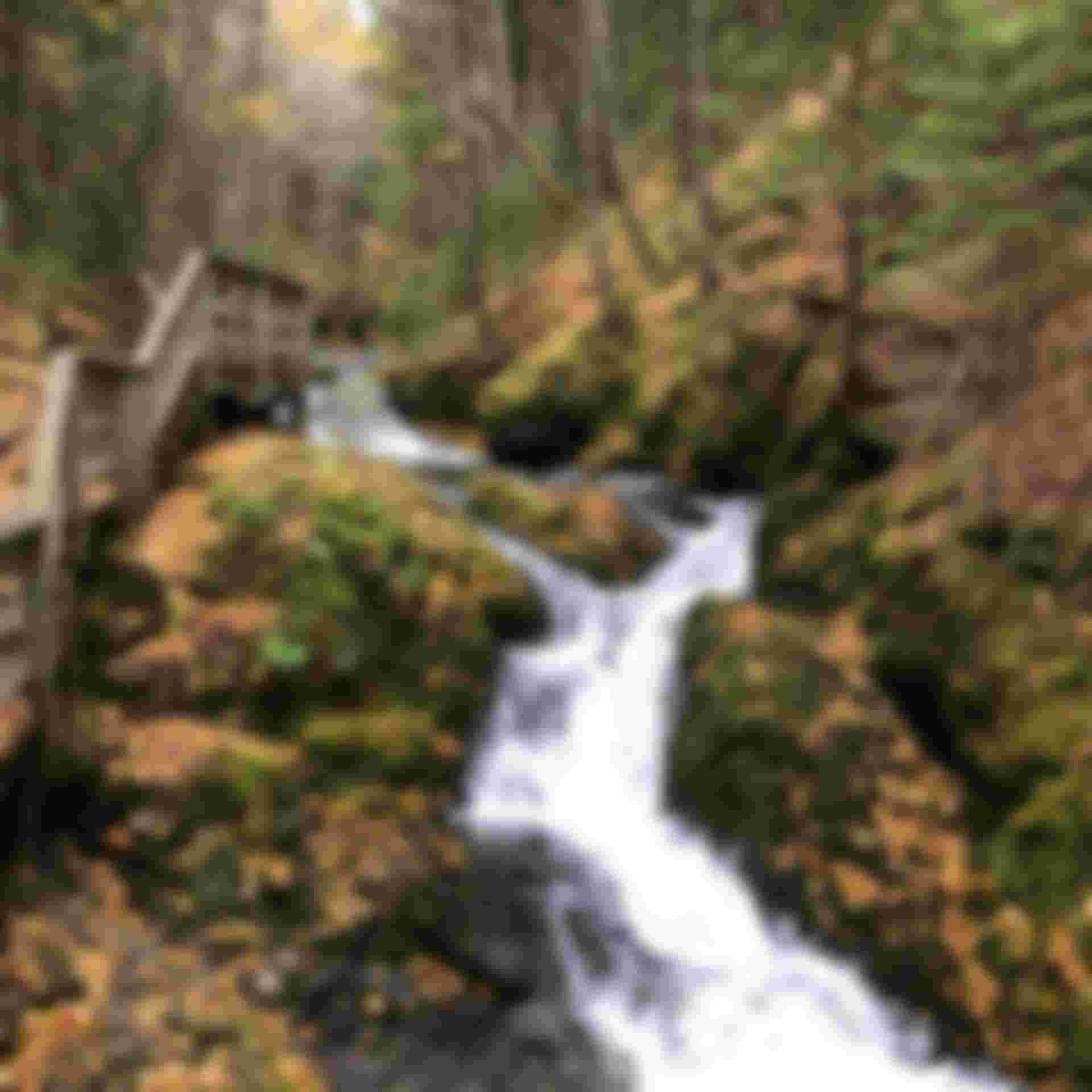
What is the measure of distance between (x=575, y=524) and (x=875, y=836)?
5196 mm

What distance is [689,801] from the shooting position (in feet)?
26.6

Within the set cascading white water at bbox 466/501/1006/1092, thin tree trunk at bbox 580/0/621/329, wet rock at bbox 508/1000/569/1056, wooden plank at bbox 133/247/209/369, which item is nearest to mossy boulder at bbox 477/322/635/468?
thin tree trunk at bbox 580/0/621/329

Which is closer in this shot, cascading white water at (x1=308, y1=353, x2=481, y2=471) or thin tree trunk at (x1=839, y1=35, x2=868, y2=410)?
thin tree trunk at (x1=839, y1=35, x2=868, y2=410)

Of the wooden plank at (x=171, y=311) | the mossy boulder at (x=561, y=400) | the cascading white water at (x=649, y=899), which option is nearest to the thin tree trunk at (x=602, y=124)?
the mossy boulder at (x=561, y=400)

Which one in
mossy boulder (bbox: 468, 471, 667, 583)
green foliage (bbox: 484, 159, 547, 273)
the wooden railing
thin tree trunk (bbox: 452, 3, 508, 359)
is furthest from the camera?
green foliage (bbox: 484, 159, 547, 273)

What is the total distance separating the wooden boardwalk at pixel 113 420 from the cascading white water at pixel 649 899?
3005mm

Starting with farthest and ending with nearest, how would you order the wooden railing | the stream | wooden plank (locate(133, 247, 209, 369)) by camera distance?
wooden plank (locate(133, 247, 209, 369)) → the wooden railing → the stream

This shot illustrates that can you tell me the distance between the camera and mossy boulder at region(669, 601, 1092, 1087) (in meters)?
6.11

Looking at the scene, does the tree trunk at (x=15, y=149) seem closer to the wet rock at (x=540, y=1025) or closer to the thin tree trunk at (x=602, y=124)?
the thin tree trunk at (x=602, y=124)

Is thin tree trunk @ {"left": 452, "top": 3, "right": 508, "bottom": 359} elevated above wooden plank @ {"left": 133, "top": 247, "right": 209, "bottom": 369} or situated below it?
above

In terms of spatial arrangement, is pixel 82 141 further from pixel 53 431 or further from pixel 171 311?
pixel 53 431

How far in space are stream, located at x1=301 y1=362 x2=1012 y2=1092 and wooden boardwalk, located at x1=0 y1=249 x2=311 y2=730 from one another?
288cm

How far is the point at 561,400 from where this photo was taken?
15805 millimetres

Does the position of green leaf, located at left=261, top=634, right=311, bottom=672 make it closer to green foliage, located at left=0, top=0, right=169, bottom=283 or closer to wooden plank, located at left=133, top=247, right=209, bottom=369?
wooden plank, located at left=133, top=247, right=209, bottom=369
